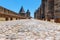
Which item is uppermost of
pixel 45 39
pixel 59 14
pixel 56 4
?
pixel 56 4

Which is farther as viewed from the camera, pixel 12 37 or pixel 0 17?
pixel 0 17

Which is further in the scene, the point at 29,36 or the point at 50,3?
the point at 50,3

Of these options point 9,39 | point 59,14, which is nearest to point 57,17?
point 59,14

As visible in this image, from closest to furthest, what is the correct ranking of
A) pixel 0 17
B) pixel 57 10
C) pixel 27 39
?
pixel 27 39 → pixel 57 10 → pixel 0 17

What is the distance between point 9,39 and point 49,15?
9170 mm

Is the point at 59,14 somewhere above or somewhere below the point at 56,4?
below

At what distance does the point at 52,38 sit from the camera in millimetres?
4160

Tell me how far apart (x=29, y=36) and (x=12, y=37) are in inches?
17.6

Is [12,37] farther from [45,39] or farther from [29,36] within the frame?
[45,39]

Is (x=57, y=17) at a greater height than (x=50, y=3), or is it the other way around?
(x=50, y=3)

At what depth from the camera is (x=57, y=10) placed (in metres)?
7.39

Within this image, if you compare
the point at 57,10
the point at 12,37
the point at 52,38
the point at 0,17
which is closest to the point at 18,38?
the point at 12,37

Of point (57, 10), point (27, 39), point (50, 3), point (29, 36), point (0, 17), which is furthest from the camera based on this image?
point (50, 3)

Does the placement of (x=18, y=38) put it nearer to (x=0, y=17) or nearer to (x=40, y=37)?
(x=40, y=37)
